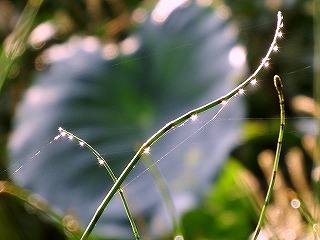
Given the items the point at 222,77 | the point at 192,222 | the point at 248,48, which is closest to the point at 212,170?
the point at 192,222

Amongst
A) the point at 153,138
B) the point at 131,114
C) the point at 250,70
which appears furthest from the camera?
the point at 250,70

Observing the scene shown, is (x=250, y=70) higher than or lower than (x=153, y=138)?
lower

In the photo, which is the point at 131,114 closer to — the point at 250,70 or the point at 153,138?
the point at 250,70

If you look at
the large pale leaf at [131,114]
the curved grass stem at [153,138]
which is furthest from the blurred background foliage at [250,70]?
the curved grass stem at [153,138]

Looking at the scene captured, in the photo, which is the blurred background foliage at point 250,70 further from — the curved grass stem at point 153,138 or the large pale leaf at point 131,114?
the curved grass stem at point 153,138

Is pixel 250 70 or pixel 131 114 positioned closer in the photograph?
pixel 131 114

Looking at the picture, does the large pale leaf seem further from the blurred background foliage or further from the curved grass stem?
the curved grass stem

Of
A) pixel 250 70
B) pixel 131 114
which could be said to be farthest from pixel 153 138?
pixel 250 70

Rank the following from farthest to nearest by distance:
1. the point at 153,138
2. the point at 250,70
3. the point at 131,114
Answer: the point at 250,70, the point at 131,114, the point at 153,138

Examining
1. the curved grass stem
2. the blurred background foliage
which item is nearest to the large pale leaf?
the blurred background foliage
